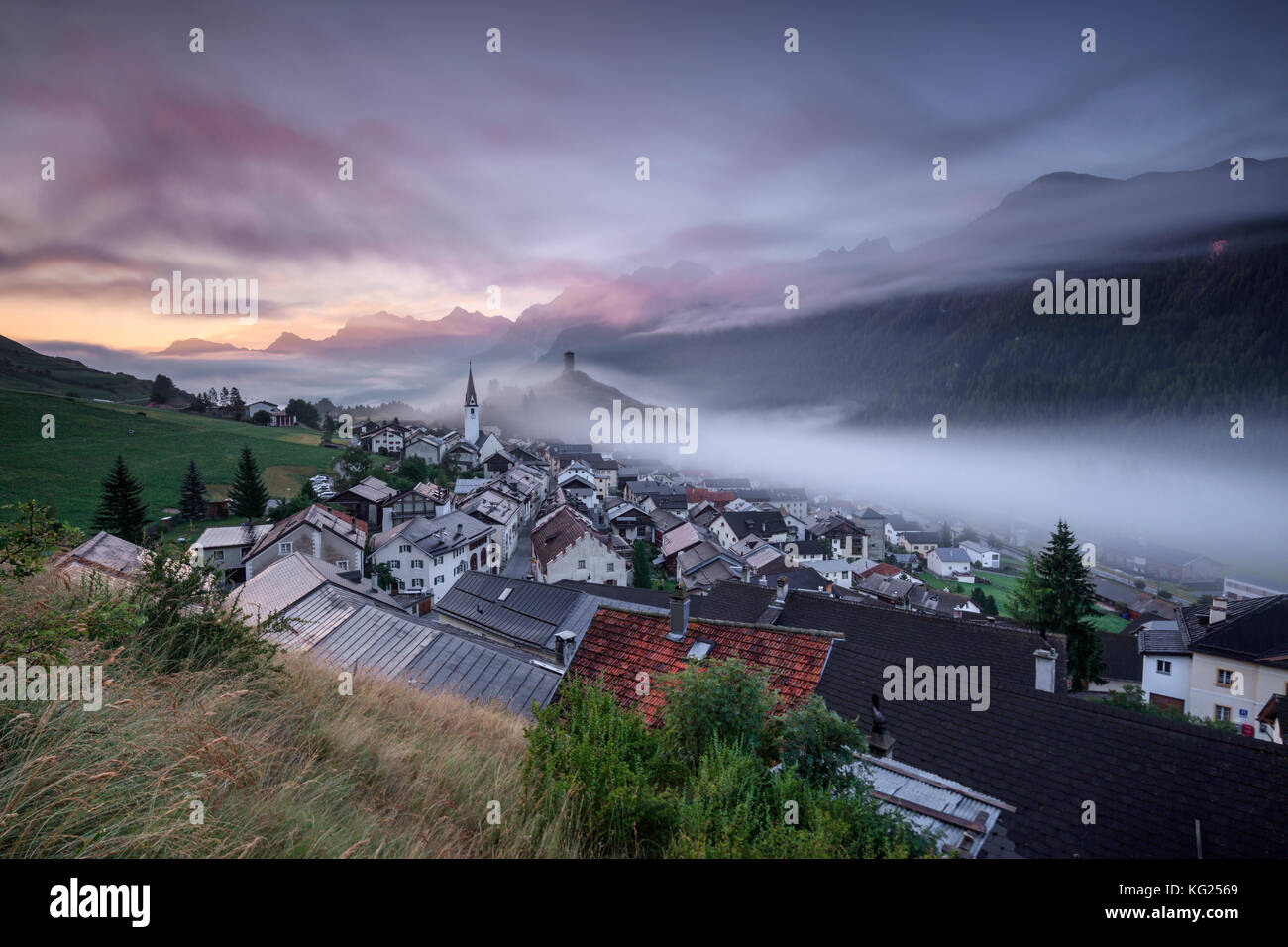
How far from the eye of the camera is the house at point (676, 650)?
10484mm

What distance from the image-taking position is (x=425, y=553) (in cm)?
3781

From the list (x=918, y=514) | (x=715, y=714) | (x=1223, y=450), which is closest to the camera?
(x=715, y=714)

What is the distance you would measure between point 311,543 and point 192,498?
25531mm

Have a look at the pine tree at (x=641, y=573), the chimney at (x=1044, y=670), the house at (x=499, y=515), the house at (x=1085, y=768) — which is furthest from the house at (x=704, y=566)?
the house at (x=1085, y=768)

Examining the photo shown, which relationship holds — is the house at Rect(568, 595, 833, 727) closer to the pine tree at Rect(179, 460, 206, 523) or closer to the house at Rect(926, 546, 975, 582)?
the pine tree at Rect(179, 460, 206, 523)

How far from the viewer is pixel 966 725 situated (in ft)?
32.1

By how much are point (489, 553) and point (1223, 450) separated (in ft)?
488

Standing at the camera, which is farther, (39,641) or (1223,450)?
(1223,450)

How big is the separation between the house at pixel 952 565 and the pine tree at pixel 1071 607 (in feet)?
171

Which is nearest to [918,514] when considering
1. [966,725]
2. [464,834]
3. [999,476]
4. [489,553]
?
[999,476]

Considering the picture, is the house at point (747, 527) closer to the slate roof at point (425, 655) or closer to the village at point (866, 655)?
the village at point (866, 655)

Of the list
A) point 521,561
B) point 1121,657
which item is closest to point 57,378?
point 521,561

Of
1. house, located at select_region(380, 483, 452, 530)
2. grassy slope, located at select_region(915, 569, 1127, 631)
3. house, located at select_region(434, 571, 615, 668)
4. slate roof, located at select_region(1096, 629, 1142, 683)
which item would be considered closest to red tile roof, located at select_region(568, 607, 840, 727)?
house, located at select_region(434, 571, 615, 668)
